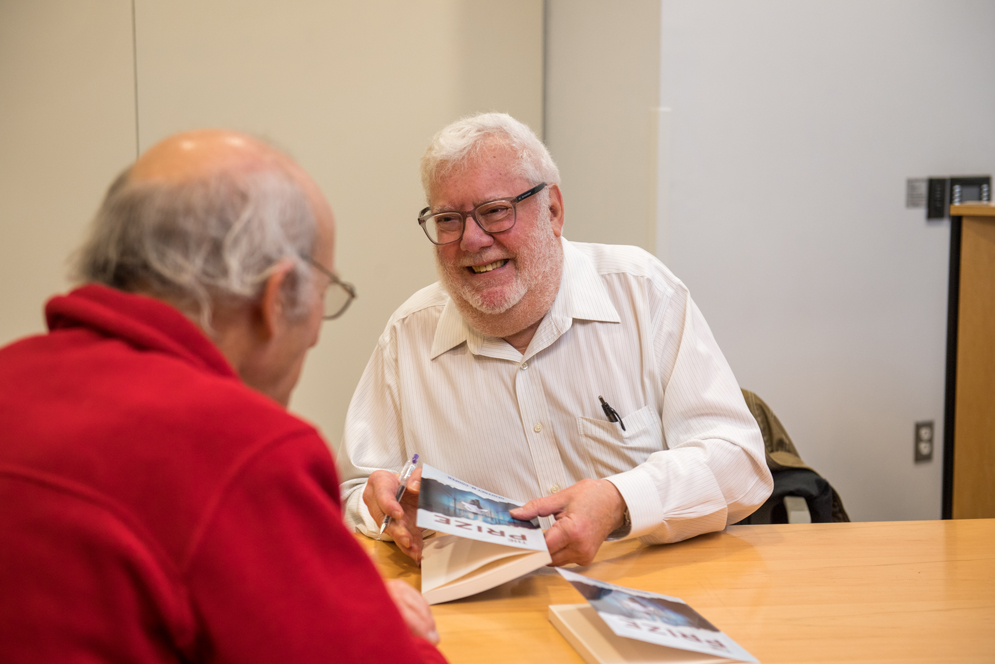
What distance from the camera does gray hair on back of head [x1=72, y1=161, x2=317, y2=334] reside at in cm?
69

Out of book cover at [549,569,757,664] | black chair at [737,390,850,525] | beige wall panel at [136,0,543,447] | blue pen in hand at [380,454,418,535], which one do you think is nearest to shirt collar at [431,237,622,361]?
blue pen in hand at [380,454,418,535]

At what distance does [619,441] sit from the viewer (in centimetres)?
167

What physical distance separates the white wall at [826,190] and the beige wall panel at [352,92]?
37cm

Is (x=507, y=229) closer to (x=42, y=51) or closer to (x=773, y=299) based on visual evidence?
(x=773, y=299)

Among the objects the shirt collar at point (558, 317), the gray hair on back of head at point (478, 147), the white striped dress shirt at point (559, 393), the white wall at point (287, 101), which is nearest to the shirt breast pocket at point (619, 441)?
the white striped dress shirt at point (559, 393)

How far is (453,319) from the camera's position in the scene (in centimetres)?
179

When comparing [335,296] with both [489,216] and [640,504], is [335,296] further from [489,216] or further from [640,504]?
[489,216]

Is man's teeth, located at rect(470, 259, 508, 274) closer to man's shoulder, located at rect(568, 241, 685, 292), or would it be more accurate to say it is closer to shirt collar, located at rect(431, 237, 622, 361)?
shirt collar, located at rect(431, 237, 622, 361)

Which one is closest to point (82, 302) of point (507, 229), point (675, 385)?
point (507, 229)

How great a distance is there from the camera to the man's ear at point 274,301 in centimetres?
72

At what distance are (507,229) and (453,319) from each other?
0.26 meters

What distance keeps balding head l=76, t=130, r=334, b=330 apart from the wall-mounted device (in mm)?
2834

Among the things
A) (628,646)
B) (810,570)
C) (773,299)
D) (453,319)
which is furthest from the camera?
(773,299)

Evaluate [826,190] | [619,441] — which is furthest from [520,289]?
[826,190]
